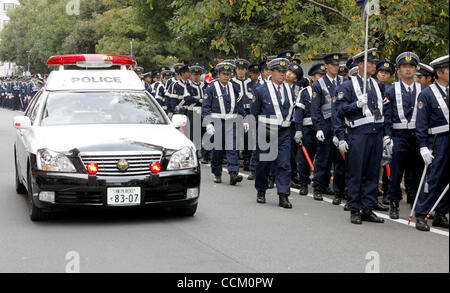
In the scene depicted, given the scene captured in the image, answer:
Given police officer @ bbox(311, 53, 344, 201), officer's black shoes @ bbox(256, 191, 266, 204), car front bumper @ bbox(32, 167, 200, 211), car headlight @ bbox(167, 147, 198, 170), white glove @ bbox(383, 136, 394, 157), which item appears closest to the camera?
car front bumper @ bbox(32, 167, 200, 211)

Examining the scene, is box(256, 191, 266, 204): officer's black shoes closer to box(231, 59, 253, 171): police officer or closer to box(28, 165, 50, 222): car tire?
box(28, 165, 50, 222): car tire

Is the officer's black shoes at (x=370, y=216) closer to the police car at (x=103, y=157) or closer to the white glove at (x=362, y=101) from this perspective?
the white glove at (x=362, y=101)

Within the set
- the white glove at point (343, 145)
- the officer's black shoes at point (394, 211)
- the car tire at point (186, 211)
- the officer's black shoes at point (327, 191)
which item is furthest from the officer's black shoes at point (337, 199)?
the car tire at point (186, 211)

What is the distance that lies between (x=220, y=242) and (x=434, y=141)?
2.76 meters

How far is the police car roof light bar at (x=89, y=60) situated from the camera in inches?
453

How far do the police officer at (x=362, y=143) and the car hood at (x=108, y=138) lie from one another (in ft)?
6.32

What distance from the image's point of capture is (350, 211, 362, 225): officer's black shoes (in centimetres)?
894

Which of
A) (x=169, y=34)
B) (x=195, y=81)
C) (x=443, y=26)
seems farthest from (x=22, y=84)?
(x=443, y=26)

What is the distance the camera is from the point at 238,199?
1078 centimetres

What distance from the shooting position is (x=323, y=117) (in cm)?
1106

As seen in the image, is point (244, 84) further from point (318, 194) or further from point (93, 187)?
point (93, 187)

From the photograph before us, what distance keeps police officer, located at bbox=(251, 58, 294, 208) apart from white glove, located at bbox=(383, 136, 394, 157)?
4.15 ft

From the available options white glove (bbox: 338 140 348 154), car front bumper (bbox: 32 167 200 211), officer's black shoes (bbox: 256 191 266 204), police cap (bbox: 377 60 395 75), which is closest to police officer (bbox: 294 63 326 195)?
officer's black shoes (bbox: 256 191 266 204)
